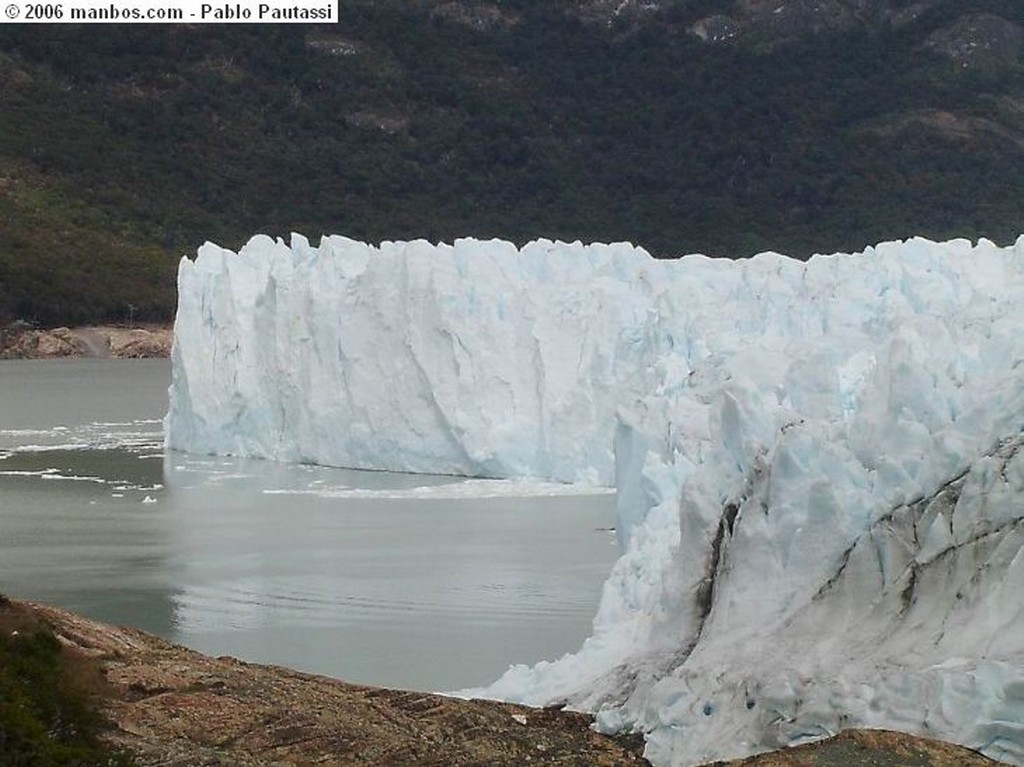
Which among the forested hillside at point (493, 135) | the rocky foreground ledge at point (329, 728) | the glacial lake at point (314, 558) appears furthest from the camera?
the forested hillside at point (493, 135)

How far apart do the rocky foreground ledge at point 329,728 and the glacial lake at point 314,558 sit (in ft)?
7.32

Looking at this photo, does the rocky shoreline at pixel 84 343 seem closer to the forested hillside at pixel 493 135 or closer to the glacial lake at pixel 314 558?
the forested hillside at pixel 493 135

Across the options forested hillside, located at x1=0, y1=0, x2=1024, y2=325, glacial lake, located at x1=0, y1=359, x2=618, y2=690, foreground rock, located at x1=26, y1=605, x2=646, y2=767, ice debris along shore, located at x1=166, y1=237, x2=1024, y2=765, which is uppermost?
forested hillside, located at x1=0, y1=0, x2=1024, y2=325

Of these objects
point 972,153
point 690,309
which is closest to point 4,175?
point 972,153

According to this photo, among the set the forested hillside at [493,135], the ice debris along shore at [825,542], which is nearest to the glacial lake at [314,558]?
the ice debris along shore at [825,542]

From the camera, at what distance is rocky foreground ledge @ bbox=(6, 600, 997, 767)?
26.8 feet

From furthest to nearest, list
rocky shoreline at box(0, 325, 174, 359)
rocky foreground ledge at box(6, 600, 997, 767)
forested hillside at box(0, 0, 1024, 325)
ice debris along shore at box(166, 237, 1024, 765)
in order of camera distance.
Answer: forested hillside at box(0, 0, 1024, 325) < rocky shoreline at box(0, 325, 174, 359) < ice debris along shore at box(166, 237, 1024, 765) < rocky foreground ledge at box(6, 600, 997, 767)

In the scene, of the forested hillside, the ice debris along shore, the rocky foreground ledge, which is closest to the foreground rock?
the rocky foreground ledge

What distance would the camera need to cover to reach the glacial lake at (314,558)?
13.1m

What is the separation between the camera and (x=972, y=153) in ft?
187

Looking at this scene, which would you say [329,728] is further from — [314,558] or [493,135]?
[493,135]

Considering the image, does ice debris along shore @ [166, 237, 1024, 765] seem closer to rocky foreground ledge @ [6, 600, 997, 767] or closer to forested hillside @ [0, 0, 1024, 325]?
rocky foreground ledge @ [6, 600, 997, 767]

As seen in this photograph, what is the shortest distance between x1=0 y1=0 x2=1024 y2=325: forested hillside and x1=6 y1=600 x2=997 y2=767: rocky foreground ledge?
135ft

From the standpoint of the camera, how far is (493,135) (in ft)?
212
